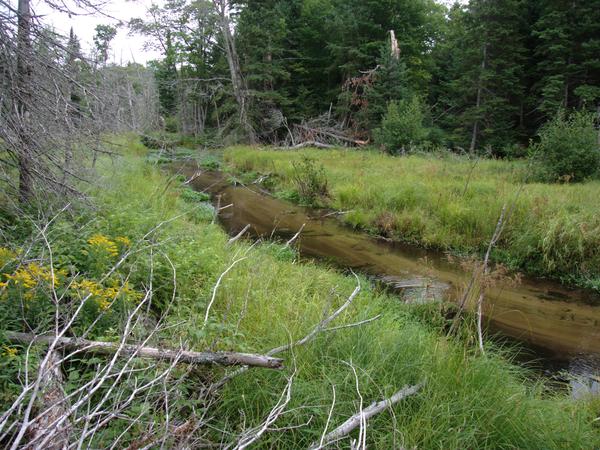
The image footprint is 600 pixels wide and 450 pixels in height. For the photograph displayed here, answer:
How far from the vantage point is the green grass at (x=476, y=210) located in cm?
745

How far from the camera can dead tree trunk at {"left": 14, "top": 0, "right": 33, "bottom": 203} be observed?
3889 millimetres

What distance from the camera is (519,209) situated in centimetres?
857

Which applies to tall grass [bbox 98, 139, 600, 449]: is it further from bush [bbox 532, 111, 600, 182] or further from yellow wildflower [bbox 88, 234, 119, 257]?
bush [bbox 532, 111, 600, 182]

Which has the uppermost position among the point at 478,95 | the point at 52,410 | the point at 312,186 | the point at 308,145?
the point at 478,95

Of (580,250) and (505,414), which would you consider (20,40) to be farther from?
(580,250)

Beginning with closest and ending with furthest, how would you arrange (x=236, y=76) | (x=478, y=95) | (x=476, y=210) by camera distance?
1. (x=476, y=210)
2. (x=478, y=95)
3. (x=236, y=76)

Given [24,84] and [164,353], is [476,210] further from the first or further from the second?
[24,84]

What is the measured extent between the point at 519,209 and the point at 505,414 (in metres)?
6.83

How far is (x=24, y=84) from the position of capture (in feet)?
13.4

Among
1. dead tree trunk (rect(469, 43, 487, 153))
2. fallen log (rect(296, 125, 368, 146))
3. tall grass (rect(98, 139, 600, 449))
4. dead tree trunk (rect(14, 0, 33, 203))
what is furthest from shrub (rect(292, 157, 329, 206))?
dead tree trunk (rect(469, 43, 487, 153))

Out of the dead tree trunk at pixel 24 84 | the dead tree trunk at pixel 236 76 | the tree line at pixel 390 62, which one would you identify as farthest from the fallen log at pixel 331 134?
the dead tree trunk at pixel 24 84

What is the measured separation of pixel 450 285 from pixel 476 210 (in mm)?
2904

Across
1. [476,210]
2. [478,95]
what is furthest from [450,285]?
[478,95]

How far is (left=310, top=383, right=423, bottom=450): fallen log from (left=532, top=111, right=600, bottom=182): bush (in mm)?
10635
